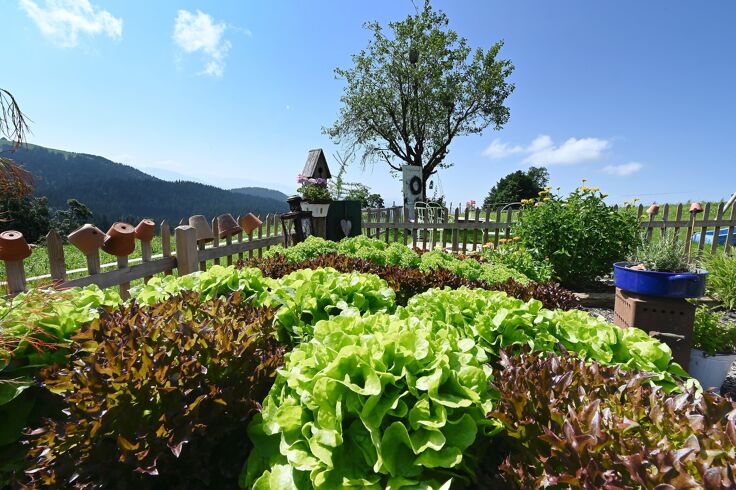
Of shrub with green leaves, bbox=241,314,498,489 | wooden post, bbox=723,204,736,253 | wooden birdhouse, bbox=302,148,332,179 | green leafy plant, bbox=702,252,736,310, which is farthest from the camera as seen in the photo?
wooden birdhouse, bbox=302,148,332,179

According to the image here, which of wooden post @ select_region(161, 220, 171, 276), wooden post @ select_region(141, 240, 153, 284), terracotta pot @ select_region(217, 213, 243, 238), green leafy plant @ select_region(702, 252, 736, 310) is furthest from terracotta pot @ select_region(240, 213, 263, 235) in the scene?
green leafy plant @ select_region(702, 252, 736, 310)

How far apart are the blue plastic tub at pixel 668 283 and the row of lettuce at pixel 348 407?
→ 1811mm

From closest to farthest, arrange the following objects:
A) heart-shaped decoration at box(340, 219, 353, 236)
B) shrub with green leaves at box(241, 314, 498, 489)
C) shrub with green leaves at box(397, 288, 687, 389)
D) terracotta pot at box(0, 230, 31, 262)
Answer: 1. shrub with green leaves at box(241, 314, 498, 489)
2. shrub with green leaves at box(397, 288, 687, 389)
3. terracotta pot at box(0, 230, 31, 262)
4. heart-shaped decoration at box(340, 219, 353, 236)

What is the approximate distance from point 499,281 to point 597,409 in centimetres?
259

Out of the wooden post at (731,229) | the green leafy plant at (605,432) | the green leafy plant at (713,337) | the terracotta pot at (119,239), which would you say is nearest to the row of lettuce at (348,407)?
the green leafy plant at (605,432)

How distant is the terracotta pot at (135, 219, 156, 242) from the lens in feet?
12.4

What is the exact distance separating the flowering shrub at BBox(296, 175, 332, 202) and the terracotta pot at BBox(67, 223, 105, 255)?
346 centimetres

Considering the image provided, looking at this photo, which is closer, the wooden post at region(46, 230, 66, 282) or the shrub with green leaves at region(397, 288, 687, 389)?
the shrub with green leaves at region(397, 288, 687, 389)

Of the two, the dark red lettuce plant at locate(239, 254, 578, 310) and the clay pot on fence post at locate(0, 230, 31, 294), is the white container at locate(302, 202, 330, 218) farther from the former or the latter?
the clay pot on fence post at locate(0, 230, 31, 294)

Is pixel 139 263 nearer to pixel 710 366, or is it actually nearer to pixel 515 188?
pixel 710 366

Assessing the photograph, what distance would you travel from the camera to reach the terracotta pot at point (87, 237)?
327 centimetres

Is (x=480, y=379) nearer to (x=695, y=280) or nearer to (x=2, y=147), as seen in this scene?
(x=2, y=147)

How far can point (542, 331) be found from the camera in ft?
6.05

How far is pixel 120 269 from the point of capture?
376cm
